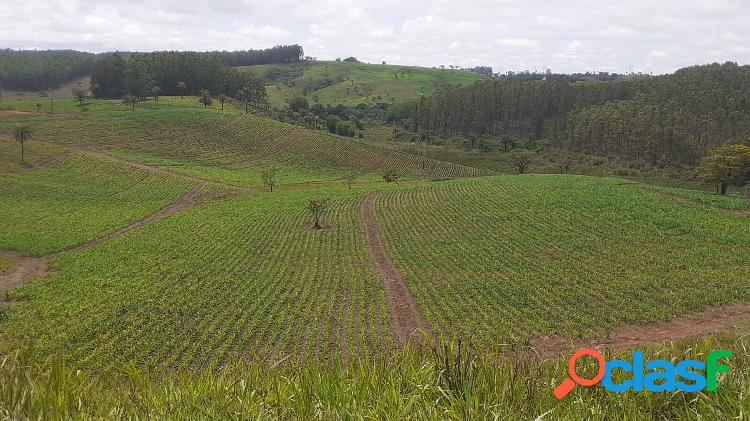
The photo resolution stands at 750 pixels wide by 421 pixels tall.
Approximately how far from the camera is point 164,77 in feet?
486

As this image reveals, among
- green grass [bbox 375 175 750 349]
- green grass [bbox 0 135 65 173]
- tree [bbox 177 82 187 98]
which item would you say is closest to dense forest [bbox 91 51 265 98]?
tree [bbox 177 82 187 98]

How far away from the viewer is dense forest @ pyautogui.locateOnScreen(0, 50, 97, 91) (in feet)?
537

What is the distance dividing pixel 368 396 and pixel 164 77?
551ft

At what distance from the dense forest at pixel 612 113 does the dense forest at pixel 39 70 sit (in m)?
139

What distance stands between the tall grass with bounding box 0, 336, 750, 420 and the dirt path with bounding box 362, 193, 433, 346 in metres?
12.5

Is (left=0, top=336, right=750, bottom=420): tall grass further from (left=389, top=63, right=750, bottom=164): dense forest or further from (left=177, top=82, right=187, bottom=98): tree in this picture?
(left=177, top=82, right=187, bottom=98): tree

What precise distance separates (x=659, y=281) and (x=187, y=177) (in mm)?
72062

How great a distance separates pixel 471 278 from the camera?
32625mm

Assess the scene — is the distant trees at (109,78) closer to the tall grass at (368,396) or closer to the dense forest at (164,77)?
the dense forest at (164,77)

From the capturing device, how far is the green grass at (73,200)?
147 feet

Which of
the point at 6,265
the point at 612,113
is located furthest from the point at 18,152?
the point at 612,113

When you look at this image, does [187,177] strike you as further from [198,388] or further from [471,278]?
[198,388]

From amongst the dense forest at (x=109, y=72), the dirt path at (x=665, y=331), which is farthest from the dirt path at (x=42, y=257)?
the dense forest at (x=109, y=72)

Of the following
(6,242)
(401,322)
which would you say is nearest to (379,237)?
(401,322)
